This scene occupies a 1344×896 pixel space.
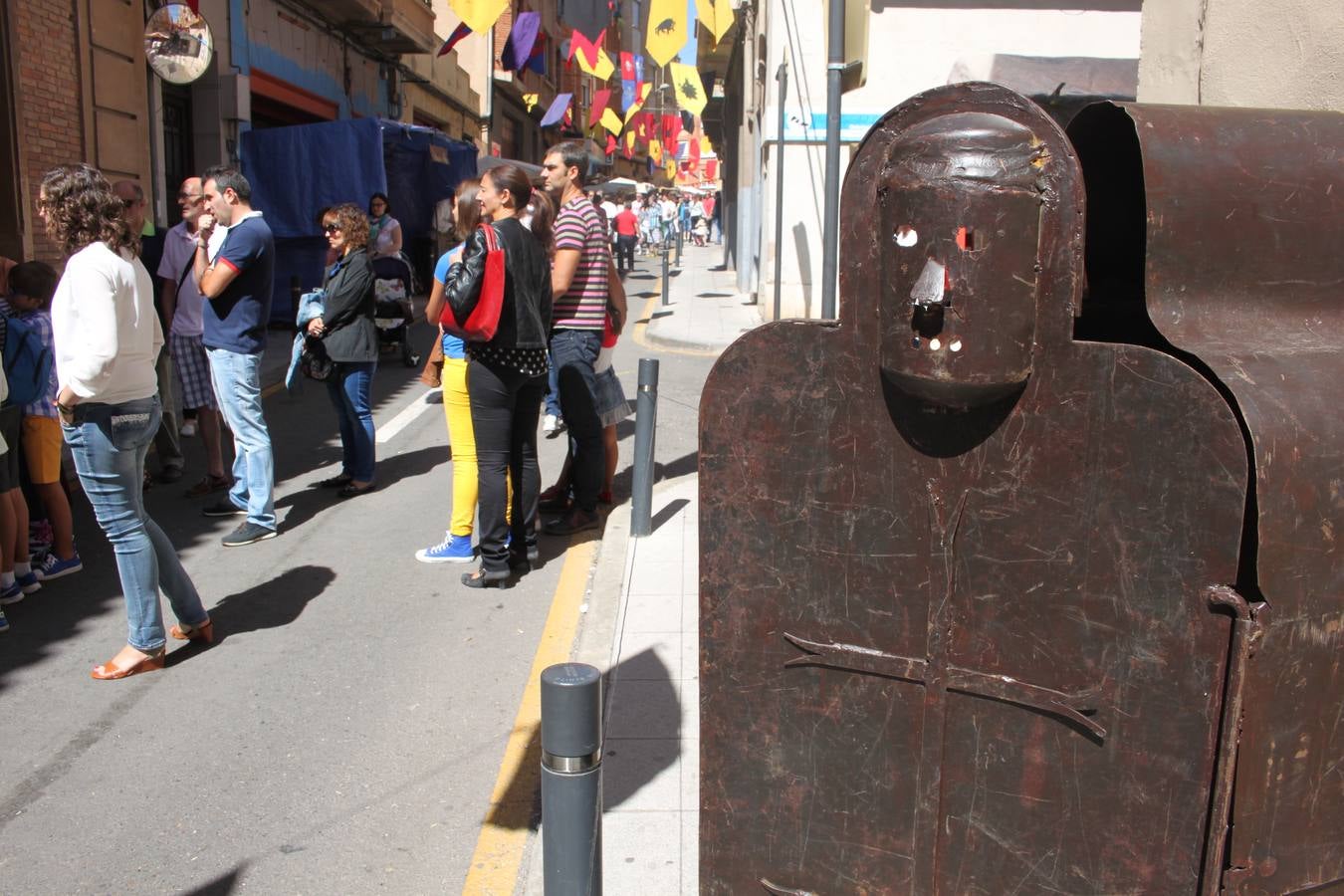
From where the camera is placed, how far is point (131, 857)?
11.3 feet

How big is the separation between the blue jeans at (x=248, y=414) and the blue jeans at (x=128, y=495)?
1.61 meters

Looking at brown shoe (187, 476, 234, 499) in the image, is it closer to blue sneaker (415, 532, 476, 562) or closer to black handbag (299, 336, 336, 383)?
black handbag (299, 336, 336, 383)

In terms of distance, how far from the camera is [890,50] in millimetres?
14891

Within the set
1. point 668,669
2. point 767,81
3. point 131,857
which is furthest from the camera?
point 767,81

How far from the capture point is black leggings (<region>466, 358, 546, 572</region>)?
5.34 meters

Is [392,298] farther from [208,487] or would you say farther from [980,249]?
[980,249]

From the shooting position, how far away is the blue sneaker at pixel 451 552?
244 inches

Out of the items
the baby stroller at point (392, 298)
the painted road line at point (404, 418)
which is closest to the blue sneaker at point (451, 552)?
the painted road line at point (404, 418)

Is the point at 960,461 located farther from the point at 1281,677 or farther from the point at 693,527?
the point at 693,527

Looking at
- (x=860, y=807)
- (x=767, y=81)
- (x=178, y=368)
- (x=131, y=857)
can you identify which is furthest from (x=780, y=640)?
(x=767, y=81)

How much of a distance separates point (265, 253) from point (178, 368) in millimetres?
1601

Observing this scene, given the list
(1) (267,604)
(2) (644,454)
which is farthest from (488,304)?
(1) (267,604)

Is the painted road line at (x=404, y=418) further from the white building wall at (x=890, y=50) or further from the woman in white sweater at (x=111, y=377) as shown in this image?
the white building wall at (x=890, y=50)

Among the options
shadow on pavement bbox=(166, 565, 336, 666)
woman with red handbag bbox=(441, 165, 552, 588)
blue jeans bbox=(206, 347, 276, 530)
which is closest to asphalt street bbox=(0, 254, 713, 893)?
shadow on pavement bbox=(166, 565, 336, 666)
